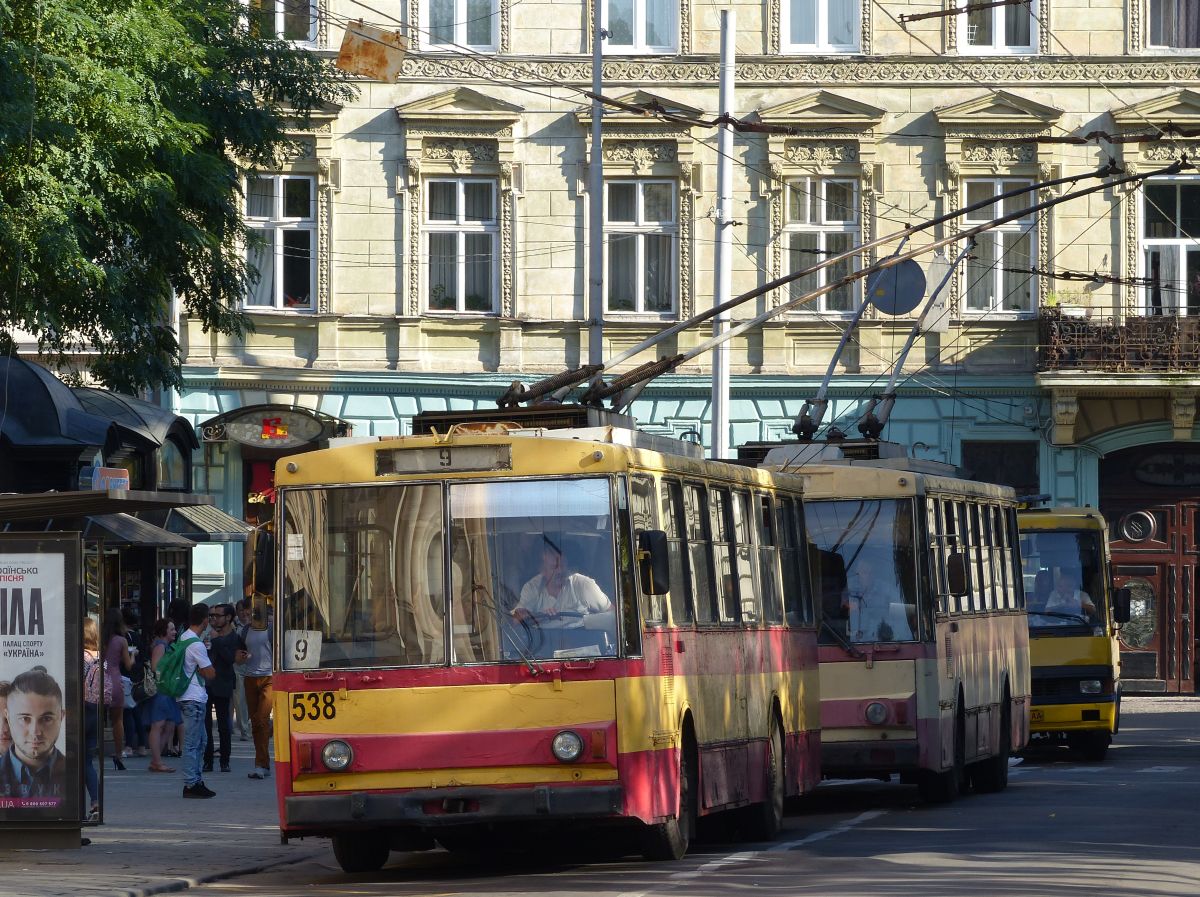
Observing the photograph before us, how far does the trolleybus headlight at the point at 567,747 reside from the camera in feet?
42.9

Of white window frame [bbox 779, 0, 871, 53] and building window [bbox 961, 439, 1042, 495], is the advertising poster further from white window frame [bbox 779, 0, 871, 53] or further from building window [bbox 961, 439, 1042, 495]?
white window frame [bbox 779, 0, 871, 53]

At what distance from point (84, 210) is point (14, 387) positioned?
5.22 metres

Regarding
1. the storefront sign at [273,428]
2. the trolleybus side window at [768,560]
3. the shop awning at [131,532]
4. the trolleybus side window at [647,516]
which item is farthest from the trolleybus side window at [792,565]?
the storefront sign at [273,428]

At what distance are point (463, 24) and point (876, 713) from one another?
19.7 meters

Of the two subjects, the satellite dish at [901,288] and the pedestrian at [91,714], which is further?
the satellite dish at [901,288]

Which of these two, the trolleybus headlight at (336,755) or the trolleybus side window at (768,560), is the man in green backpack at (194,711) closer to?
the trolleybus side window at (768,560)

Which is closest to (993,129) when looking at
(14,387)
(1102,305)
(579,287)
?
(1102,305)

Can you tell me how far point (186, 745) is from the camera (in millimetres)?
19984

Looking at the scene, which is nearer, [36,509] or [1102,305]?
[36,509]

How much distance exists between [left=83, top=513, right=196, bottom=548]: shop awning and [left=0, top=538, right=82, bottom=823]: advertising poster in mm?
8501

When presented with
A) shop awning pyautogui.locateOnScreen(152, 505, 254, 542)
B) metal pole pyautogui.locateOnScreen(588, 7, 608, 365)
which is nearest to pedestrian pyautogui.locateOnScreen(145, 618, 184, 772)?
shop awning pyautogui.locateOnScreen(152, 505, 254, 542)

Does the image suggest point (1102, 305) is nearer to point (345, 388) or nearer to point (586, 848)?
point (345, 388)

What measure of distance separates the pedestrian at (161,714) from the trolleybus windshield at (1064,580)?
9.13 m

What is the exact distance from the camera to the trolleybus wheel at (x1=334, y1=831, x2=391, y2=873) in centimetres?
1427
